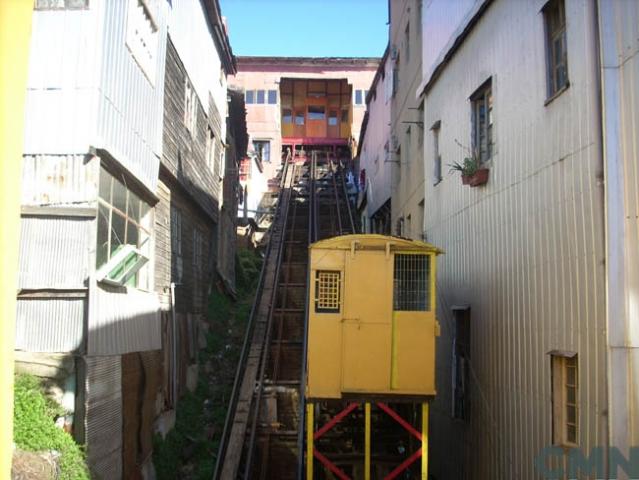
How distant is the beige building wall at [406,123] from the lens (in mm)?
16016

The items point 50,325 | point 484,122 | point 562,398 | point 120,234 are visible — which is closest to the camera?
point 562,398

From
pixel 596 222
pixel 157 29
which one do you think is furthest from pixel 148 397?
pixel 596 222

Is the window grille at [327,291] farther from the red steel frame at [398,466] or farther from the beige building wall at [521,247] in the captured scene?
the beige building wall at [521,247]

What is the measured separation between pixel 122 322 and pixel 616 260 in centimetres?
626

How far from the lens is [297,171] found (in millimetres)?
38438

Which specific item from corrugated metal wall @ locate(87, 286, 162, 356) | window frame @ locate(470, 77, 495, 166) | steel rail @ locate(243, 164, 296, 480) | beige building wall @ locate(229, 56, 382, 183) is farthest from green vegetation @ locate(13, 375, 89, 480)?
beige building wall @ locate(229, 56, 382, 183)

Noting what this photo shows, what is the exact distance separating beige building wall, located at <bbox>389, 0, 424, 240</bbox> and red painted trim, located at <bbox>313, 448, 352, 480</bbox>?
7.22m

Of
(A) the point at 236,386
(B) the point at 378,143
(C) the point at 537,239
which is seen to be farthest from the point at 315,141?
(C) the point at 537,239

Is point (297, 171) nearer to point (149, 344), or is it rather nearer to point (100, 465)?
point (149, 344)

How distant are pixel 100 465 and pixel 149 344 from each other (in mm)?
2799

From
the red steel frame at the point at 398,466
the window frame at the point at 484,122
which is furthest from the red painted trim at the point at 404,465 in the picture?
the window frame at the point at 484,122

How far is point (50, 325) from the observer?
7719 mm

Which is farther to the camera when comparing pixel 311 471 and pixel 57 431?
pixel 311 471

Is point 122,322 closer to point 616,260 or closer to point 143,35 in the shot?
point 143,35
